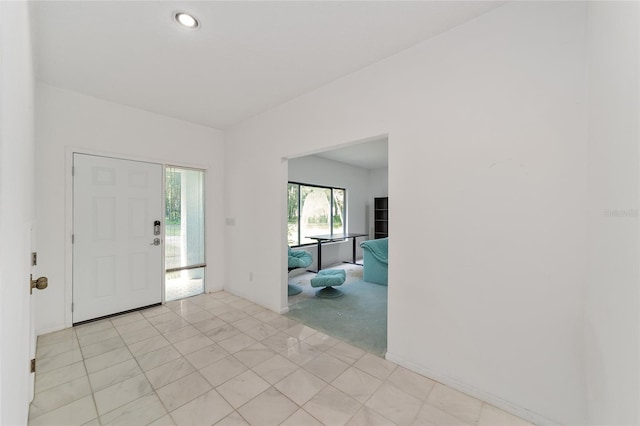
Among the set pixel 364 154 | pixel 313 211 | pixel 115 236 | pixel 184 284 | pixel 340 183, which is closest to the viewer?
pixel 115 236

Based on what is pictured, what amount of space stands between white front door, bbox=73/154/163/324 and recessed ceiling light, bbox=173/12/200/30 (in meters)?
2.16

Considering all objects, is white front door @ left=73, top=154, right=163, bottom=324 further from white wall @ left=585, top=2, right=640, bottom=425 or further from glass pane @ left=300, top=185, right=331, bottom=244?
white wall @ left=585, top=2, right=640, bottom=425

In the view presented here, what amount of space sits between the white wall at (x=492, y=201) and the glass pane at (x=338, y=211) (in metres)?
4.26

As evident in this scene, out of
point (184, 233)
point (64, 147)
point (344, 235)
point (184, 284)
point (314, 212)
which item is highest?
point (64, 147)

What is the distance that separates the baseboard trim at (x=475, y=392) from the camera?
159cm

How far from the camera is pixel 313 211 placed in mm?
6152

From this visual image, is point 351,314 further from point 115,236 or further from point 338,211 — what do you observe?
point 338,211

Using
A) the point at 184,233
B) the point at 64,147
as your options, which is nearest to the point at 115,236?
the point at 184,233

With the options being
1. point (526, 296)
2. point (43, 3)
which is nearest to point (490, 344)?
point (526, 296)

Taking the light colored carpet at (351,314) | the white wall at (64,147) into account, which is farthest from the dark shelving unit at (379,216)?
the white wall at (64,147)

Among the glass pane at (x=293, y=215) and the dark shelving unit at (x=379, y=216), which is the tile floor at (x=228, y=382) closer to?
the glass pane at (x=293, y=215)

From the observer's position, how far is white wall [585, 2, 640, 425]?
88cm

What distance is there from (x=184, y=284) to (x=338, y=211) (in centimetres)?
405

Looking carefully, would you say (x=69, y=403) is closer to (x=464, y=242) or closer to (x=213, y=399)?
(x=213, y=399)
